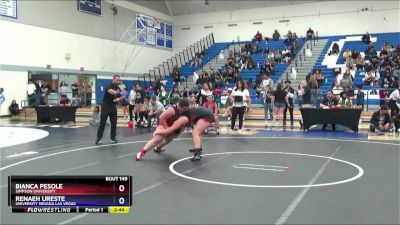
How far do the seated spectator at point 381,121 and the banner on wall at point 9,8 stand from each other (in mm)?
18025

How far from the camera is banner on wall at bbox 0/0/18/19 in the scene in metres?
20.9

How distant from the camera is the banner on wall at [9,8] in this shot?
68.5ft

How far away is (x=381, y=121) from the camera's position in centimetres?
1342

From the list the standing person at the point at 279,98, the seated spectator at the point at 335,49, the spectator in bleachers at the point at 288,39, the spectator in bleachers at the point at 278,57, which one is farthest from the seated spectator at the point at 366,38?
the standing person at the point at 279,98

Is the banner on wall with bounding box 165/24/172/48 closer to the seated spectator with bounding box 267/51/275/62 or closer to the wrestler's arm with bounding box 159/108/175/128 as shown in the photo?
the seated spectator with bounding box 267/51/275/62

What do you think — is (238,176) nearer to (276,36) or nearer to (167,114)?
(167,114)

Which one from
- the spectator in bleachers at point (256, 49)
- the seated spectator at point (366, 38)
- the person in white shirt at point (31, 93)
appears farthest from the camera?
the spectator in bleachers at point (256, 49)

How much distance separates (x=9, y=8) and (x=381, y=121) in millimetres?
18387

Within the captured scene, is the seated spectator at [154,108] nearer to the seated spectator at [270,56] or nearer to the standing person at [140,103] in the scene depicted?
the standing person at [140,103]

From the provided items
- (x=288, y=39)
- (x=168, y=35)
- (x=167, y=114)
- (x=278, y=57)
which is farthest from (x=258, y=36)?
(x=167, y=114)

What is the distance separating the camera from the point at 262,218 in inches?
174

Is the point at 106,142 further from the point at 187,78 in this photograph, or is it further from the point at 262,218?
the point at 187,78

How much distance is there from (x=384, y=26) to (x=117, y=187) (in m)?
29.4

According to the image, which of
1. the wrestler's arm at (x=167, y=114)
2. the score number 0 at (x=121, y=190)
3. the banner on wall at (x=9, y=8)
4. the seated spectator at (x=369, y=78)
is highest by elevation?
the banner on wall at (x=9, y=8)
